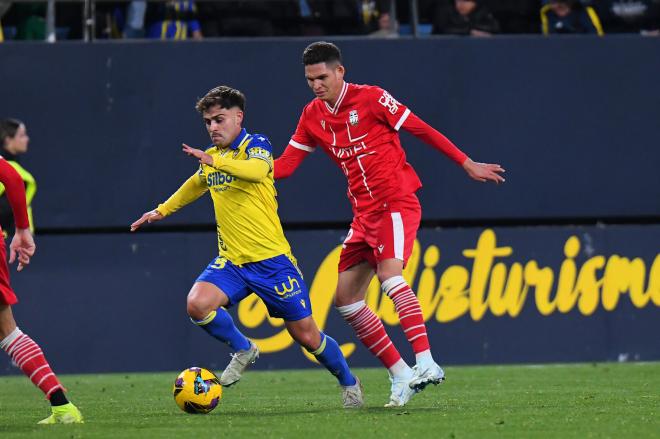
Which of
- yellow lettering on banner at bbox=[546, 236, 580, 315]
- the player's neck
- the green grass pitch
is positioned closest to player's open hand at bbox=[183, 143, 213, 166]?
the player's neck

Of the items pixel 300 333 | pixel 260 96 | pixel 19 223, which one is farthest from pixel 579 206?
pixel 19 223

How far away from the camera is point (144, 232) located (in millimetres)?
13758

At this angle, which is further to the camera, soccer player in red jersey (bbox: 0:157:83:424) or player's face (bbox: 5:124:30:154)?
player's face (bbox: 5:124:30:154)

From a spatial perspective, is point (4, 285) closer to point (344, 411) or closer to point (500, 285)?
point (344, 411)

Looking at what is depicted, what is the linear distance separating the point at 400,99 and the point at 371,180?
5.39 meters

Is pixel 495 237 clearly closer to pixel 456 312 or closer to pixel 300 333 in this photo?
pixel 456 312

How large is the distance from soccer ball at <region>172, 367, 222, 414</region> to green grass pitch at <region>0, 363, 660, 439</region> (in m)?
0.09

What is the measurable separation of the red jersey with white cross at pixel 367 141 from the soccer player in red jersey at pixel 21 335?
223cm

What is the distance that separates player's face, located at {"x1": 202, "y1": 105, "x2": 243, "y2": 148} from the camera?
8320 mm

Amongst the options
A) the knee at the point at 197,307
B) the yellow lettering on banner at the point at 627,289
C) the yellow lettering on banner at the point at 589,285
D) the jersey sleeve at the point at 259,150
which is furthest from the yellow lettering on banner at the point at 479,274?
the knee at the point at 197,307

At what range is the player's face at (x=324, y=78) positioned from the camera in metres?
8.56

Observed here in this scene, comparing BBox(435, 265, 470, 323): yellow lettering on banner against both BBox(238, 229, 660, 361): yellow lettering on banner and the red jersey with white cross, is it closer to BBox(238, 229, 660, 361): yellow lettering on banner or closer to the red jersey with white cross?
BBox(238, 229, 660, 361): yellow lettering on banner

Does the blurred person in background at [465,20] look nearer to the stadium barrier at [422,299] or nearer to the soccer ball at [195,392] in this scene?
the stadium barrier at [422,299]

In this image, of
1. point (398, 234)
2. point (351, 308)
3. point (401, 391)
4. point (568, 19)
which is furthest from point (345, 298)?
point (568, 19)
